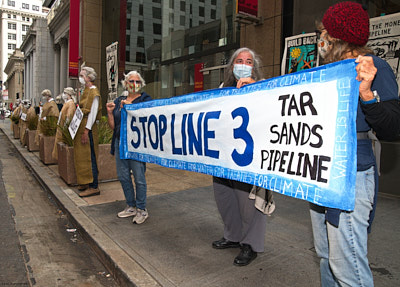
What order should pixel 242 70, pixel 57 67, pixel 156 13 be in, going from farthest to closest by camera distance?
pixel 57 67 < pixel 156 13 < pixel 242 70

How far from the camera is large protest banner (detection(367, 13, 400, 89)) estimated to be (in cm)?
566

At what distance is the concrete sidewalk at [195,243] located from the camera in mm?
2906

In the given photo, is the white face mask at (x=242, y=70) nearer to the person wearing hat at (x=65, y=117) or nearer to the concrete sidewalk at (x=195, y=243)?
the concrete sidewalk at (x=195, y=243)

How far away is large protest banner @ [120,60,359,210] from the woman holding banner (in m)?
0.30

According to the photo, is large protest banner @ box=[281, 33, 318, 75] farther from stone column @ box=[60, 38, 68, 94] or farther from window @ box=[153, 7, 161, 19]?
stone column @ box=[60, 38, 68, 94]

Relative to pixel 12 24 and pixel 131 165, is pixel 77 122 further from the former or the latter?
pixel 12 24

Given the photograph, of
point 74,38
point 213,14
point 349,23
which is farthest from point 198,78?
point 349,23

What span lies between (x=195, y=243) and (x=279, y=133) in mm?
1863

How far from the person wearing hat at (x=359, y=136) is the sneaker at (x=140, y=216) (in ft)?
9.34

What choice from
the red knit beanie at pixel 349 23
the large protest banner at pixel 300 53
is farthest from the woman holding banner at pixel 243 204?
the large protest banner at pixel 300 53

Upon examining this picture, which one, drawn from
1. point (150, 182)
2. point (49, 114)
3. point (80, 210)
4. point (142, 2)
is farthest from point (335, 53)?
point (142, 2)

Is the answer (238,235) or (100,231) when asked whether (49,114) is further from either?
(238,235)

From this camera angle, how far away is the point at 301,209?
484 centimetres

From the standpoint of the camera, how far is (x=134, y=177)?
170 inches
